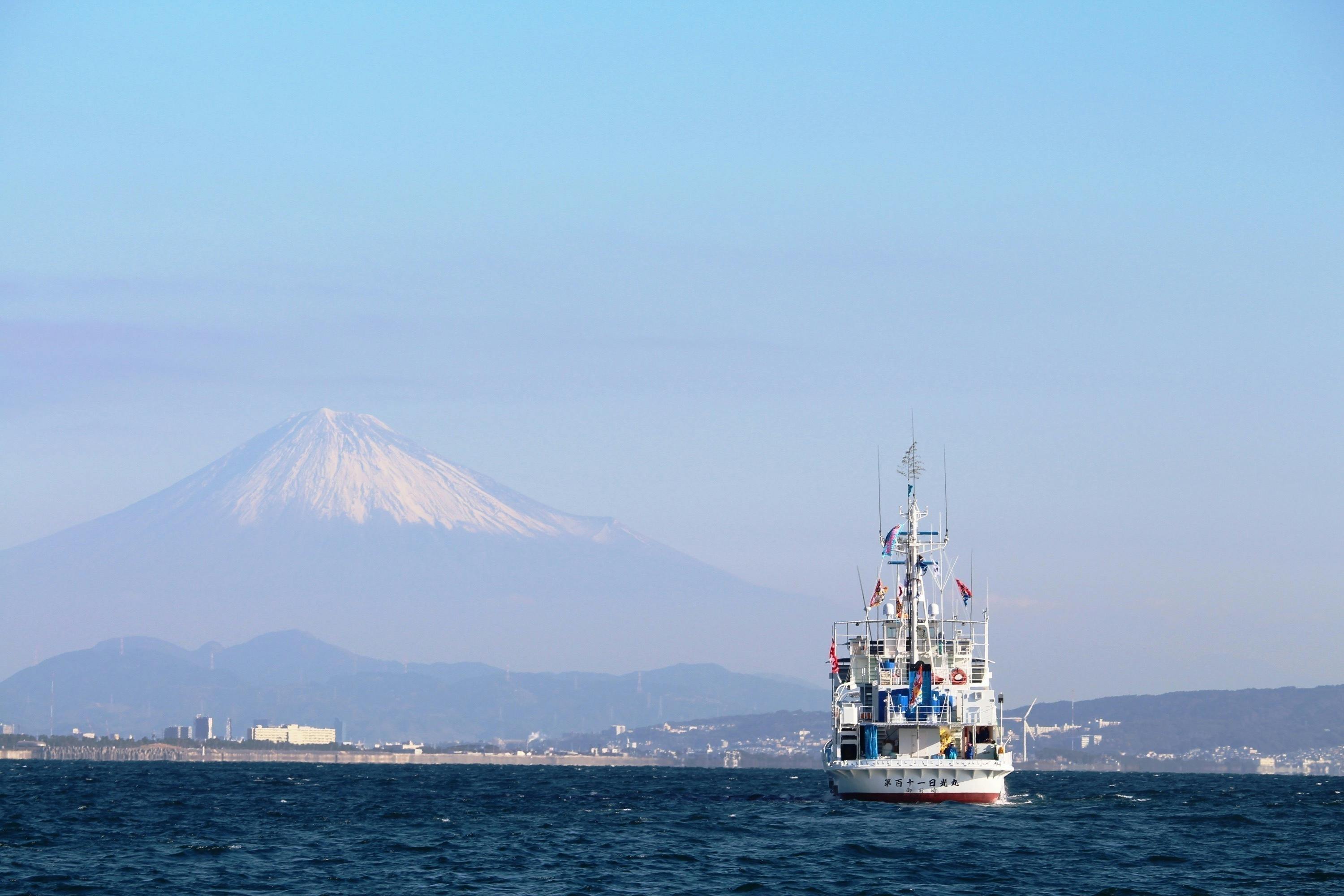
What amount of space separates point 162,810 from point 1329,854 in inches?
2751

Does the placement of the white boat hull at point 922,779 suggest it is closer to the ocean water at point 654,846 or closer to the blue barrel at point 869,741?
the ocean water at point 654,846

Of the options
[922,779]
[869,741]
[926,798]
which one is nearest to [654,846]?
[922,779]

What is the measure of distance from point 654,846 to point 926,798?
2671cm

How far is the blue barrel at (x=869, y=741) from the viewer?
107625 millimetres

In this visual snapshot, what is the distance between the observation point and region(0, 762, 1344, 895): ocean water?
68.1m

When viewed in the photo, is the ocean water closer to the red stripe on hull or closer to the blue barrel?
the red stripe on hull

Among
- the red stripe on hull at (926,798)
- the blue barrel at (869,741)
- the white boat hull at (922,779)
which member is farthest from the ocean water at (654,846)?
the blue barrel at (869,741)

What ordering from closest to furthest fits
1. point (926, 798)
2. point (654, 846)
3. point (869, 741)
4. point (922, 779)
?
point (654, 846), point (922, 779), point (926, 798), point (869, 741)

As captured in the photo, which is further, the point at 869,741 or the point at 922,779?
the point at 869,741

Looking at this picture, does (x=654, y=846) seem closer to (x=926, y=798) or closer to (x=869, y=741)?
(x=926, y=798)

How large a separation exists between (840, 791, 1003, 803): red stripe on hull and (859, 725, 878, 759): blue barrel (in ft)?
8.04

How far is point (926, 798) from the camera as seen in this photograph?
342ft

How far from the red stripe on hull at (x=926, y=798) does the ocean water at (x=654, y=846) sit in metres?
0.72

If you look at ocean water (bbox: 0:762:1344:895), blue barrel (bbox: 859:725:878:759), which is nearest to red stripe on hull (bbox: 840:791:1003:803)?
ocean water (bbox: 0:762:1344:895)
